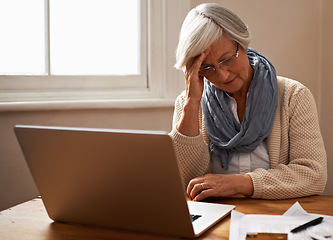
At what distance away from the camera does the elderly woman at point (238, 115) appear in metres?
1.58

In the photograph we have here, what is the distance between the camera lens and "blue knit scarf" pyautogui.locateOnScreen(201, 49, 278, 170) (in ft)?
5.48

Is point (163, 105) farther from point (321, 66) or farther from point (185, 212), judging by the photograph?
point (185, 212)

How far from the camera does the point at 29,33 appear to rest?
2.24 metres

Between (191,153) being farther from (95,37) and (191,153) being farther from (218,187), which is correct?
(95,37)

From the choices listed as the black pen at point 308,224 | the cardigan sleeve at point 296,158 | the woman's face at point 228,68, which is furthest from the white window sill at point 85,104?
the black pen at point 308,224

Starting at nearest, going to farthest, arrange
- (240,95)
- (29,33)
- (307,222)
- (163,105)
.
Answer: (307,222) → (240,95) → (29,33) → (163,105)

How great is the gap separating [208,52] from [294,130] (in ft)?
1.37

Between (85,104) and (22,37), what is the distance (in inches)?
17.7

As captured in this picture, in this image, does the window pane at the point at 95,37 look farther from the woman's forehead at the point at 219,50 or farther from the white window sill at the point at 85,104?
the woman's forehead at the point at 219,50

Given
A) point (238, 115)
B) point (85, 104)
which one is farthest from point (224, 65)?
point (85, 104)

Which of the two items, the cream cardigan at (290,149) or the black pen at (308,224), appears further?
the cream cardigan at (290,149)

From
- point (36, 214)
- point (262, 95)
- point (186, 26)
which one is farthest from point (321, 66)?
point (36, 214)

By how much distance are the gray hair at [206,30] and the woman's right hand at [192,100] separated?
1.2 inches

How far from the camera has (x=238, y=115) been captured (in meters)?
1.80
